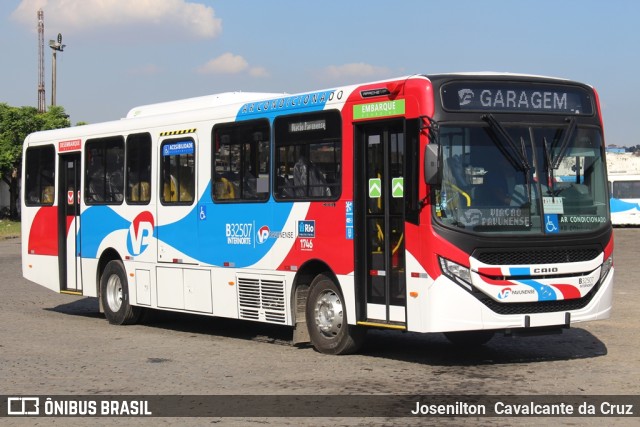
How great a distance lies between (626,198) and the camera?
188ft

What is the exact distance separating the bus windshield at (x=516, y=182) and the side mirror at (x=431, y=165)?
330 mm

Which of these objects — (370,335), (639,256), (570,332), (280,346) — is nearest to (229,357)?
(280,346)

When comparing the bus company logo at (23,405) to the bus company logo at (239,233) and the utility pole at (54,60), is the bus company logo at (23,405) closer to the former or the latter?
the bus company logo at (239,233)

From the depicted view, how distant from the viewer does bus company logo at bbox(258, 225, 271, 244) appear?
14.2m

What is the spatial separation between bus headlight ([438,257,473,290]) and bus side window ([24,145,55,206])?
9.98 m

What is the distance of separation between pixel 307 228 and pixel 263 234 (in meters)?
1.01

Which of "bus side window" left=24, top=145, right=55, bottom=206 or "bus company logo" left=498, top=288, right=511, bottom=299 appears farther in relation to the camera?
"bus side window" left=24, top=145, right=55, bottom=206

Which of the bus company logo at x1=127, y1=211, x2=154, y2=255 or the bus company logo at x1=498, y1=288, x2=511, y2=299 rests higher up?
the bus company logo at x1=127, y1=211, x2=154, y2=255

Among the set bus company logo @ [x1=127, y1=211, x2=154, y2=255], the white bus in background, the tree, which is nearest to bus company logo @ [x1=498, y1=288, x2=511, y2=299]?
bus company logo @ [x1=127, y1=211, x2=154, y2=255]

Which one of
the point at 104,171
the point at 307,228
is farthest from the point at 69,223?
the point at 307,228

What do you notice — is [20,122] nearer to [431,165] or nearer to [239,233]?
[239,233]

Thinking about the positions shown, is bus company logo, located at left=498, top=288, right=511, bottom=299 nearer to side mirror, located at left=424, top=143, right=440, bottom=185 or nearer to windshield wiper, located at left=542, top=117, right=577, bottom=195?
windshield wiper, located at left=542, top=117, right=577, bottom=195

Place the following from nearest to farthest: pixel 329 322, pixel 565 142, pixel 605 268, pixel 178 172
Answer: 1. pixel 565 142
2. pixel 605 268
3. pixel 329 322
4. pixel 178 172

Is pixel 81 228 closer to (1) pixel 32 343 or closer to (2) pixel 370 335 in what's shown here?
(1) pixel 32 343
